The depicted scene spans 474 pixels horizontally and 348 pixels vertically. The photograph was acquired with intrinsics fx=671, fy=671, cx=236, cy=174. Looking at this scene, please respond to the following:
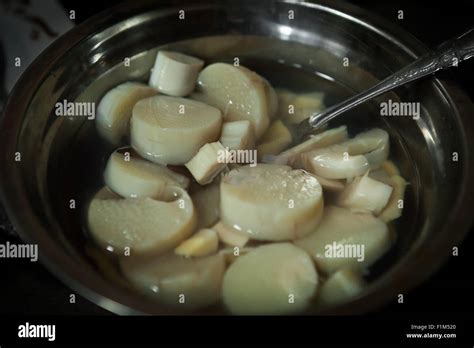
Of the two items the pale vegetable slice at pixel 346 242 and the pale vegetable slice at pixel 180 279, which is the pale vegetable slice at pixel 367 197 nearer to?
the pale vegetable slice at pixel 346 242

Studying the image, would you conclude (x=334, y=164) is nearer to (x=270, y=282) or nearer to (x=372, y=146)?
(x=372, y=146)

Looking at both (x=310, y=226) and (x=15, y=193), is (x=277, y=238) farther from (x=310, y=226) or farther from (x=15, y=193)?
(x=15, y=193)

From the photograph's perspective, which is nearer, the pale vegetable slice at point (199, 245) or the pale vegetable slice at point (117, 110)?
the pale vegetable slice at point (199, 245)

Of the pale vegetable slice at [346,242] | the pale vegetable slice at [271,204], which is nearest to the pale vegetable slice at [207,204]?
the pale vegetable slice at [271,204]

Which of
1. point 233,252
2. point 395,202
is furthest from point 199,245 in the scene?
point 395,202

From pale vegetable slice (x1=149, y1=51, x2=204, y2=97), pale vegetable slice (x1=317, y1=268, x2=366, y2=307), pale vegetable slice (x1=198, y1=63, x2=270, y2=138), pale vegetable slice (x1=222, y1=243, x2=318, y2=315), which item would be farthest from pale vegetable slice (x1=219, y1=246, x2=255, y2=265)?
pale vegetable slice (x1=149, y1=51, x2=204, y2=97)

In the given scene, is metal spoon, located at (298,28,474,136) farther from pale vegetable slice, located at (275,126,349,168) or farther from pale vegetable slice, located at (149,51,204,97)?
A: pale vegetable slice, located at (149,51,204,97)
